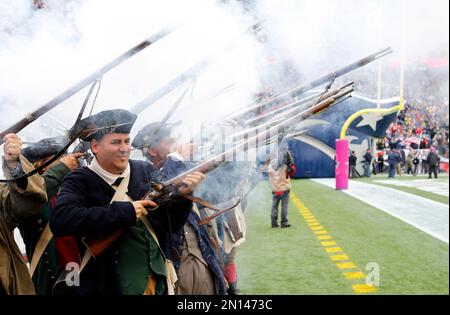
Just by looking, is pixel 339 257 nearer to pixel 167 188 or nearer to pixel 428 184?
pixel 167 188

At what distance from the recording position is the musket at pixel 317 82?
2264mm

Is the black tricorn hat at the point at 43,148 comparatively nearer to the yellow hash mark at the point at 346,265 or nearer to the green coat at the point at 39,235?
the green coat at the point at 39,235

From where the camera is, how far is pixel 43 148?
208 centimetres

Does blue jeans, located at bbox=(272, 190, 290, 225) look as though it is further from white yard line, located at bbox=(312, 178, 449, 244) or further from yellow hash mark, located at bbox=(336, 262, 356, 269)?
white yard line, located at bbox=(312, 178, 449, 244)

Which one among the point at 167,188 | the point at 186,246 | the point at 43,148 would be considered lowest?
the point at 186,246

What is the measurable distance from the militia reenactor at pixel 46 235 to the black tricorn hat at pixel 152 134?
274mm

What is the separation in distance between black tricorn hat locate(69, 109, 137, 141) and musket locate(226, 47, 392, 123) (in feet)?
2.64

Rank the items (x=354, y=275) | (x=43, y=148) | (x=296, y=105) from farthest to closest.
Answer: (x=354, y=275) → (x=296, y=105) → (x=43, y=148)

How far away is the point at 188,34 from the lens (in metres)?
2.18

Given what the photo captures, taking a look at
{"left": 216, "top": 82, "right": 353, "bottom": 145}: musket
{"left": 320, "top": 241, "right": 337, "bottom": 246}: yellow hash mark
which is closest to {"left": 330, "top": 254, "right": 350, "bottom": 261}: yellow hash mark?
{"left": 320, "top": 241, "right": 337, "bottom": 246}: yellow hash mark

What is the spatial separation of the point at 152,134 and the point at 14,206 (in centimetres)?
66

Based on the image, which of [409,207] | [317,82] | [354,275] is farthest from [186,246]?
[409,207]

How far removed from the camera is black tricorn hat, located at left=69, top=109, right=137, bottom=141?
164cm
